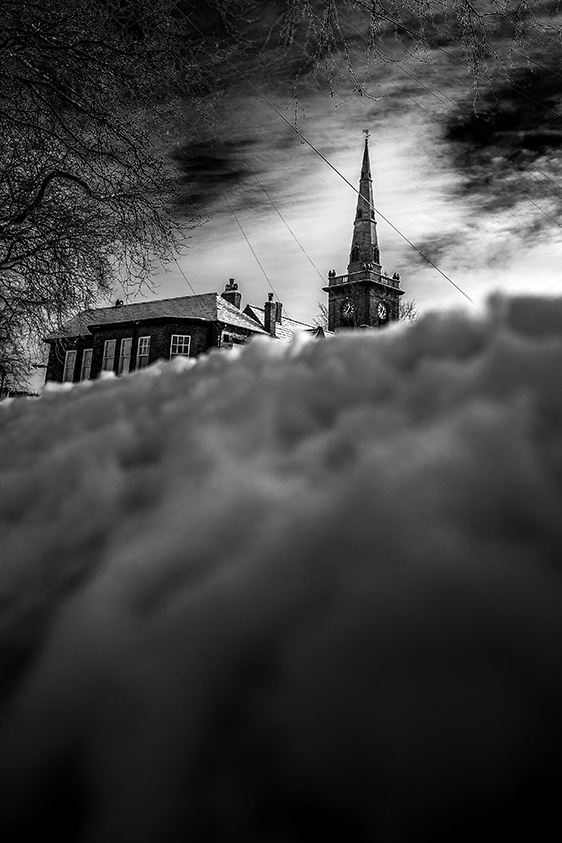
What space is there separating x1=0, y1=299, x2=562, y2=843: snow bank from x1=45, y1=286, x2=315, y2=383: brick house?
29780mm

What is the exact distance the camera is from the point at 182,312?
3156 cm

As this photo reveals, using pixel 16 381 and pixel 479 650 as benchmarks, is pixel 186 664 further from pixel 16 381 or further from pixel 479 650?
pixel 16 381

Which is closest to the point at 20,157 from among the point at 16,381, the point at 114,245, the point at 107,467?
the point at 114,245

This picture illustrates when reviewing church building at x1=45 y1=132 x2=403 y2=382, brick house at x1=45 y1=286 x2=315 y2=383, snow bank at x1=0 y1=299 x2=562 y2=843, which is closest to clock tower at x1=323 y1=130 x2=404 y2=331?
church building at x1=45 y1=132 x2=403 y2=382

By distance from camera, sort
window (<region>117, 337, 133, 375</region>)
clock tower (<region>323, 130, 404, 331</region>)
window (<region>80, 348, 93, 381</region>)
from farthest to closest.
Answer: clock tower (<region>323, 130, 404, 331</region>), window (<region>80, 348, 93, 381</region>), window (<region>117, 337, 133, 375</region>)

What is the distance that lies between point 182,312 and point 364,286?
75.4 ft

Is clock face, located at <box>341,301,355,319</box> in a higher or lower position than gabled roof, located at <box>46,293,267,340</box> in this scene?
higher

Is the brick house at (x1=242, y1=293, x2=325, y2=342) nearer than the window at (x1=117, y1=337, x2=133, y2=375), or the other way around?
the window at (x1=117, y1=337, x2=133, y2=375)


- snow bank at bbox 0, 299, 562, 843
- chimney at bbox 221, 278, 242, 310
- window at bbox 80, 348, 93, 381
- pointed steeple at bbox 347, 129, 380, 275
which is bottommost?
snow bank at bbox 0, 299, 562, 843

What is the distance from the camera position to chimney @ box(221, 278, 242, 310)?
35031 mm

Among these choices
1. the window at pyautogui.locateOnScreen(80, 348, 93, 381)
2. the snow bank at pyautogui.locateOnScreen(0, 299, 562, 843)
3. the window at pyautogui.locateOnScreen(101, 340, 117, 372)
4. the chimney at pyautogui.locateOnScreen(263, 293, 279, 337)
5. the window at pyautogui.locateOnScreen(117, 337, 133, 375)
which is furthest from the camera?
the chimney at pyautogui.locateOnScreen(263, 293, 279, 337)

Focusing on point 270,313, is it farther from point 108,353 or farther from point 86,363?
point 86,363

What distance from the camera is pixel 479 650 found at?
266mm

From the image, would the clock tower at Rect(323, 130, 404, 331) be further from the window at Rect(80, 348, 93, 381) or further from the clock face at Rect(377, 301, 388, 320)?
the window at Rect(80, 348, 93, 381)
